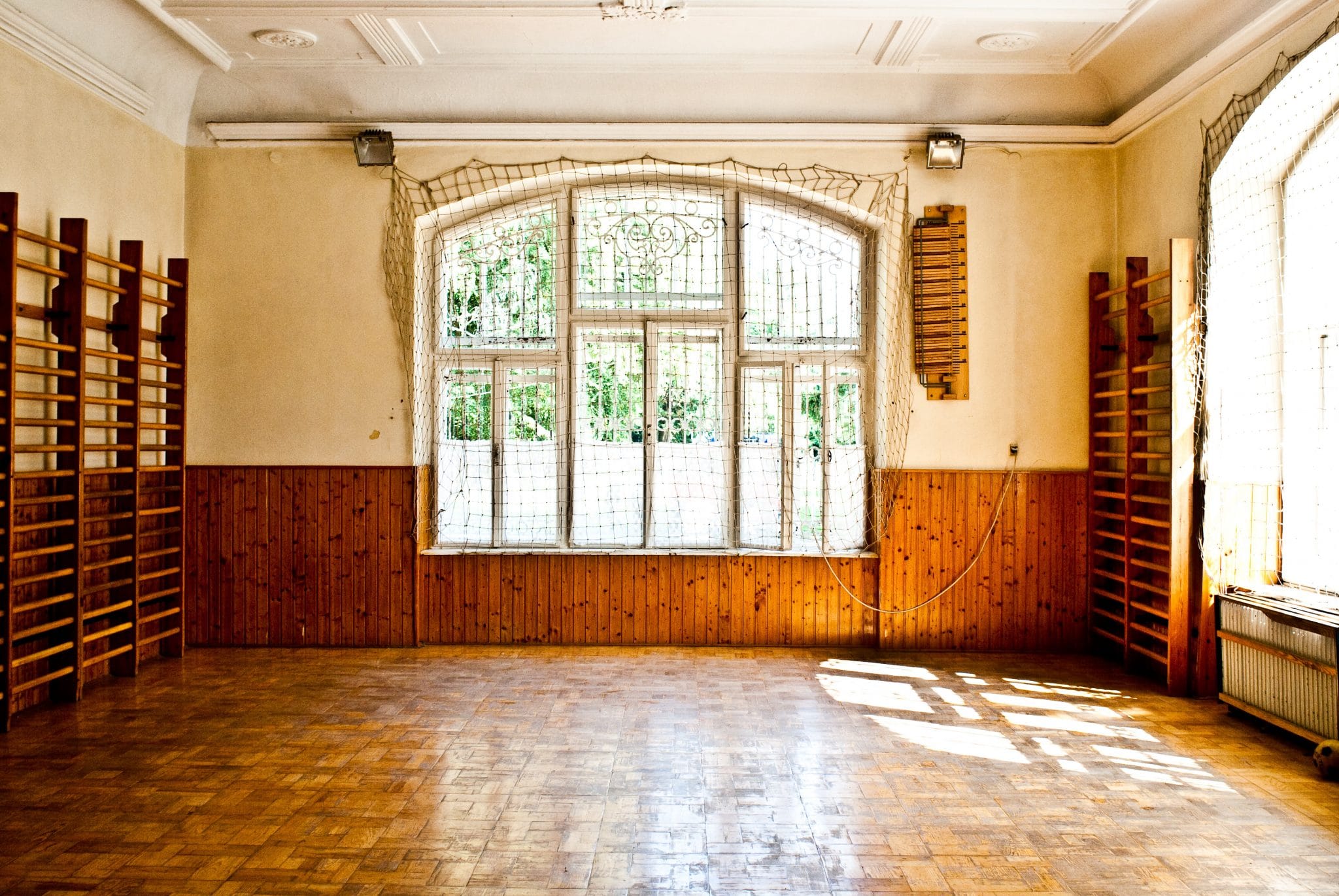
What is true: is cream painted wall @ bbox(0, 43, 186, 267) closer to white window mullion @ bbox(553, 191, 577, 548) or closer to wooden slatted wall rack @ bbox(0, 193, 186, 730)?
wooden slatted wall rack @ bbox(0, 193, 186, 730)

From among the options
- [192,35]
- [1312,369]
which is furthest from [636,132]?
[1312,369]

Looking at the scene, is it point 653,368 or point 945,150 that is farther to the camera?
point 653,368

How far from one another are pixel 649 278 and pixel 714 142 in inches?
41.3

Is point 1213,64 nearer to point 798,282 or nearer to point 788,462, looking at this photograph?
point 798,282

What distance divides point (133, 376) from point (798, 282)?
4407 millimetres

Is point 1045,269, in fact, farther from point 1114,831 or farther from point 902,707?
point 1114,831

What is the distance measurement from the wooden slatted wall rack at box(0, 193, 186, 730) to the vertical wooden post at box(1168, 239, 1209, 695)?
20.0ft

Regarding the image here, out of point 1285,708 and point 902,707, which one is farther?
point 902,707

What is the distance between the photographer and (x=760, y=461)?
6250mm

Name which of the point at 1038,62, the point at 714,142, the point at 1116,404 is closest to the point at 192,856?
the point at 714,142

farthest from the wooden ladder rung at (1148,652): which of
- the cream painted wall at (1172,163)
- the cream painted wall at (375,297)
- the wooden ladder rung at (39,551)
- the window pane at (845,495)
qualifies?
the wooden ladder rung at (39,551)

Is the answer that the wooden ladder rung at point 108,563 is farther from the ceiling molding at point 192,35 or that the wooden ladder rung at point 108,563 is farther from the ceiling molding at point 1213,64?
the ceiling molding at point 1213,64

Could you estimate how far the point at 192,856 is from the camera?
9.91 ft

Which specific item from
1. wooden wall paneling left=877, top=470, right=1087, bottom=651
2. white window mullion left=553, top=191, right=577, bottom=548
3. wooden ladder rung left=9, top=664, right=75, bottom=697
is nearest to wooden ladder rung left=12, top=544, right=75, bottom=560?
wooden ladder rung left=9, top=664, right=75, bottom=697
